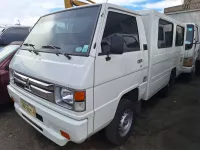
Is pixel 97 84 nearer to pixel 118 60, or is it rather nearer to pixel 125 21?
pixel 118 60

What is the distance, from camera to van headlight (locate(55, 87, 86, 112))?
169cm

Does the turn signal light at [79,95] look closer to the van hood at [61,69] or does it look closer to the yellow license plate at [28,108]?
the van hood at [61,69]

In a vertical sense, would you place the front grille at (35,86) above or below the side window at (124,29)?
below

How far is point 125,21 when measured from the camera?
2480 millimetres

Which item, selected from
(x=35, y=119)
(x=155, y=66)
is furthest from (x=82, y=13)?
(x=155, y=66)

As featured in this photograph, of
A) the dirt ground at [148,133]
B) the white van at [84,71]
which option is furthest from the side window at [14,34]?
the white van at [84,71]

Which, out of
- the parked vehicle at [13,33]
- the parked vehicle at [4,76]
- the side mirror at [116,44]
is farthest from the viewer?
the parked vehicle at [13,33]

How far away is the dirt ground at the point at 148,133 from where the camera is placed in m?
2.58

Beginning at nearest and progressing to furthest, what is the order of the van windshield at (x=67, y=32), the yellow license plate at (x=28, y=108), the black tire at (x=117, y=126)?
the van windshield at (x=67, y=32) → the yellow license plate at (x=28, y=108) → the black tire at (x=117, y=126)

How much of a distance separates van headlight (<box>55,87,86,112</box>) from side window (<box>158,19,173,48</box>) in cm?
234

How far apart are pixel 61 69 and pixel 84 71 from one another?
0.31m

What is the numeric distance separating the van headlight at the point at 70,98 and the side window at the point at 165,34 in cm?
234

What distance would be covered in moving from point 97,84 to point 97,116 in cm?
39

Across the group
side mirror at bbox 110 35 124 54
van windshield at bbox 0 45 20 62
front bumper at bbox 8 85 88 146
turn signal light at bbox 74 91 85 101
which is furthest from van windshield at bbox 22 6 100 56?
van windshield at bbox 0 45 20 62
